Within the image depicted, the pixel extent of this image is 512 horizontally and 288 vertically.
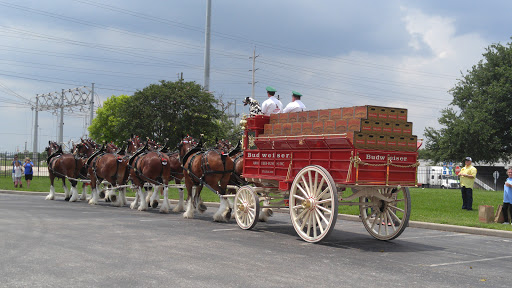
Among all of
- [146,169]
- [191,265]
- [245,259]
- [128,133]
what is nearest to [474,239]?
[245,259]

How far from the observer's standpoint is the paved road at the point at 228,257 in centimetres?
640

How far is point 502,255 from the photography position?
29.6 feet

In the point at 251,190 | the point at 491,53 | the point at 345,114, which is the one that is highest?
the point at 491,53

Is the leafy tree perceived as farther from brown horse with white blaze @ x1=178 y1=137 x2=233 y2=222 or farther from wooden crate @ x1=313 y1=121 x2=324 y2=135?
wooden crate @ x1=313 y1=121 x2=324 y2=135

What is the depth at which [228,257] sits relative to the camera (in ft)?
26.0

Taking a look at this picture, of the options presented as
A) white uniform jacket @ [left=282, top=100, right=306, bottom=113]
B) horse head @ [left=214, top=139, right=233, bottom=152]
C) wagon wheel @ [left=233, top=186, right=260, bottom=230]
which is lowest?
wagon wheel @ [left=233, top=186, right=260, bottom=230]

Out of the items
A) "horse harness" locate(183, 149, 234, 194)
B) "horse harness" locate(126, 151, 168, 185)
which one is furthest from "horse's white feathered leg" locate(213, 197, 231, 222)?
"horse harness" locate(126, 151, 168, 185)

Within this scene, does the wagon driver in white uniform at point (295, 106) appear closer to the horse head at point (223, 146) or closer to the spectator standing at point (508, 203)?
the horse head at point (223, 146)

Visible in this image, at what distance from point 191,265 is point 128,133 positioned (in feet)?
86.1

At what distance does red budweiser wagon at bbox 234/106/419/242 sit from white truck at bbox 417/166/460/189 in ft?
125

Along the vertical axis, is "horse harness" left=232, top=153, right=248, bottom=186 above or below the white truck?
above

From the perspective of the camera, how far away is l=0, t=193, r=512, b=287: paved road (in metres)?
6.40

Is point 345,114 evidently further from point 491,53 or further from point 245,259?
point 491,53

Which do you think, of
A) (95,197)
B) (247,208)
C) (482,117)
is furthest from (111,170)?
(482,117)
